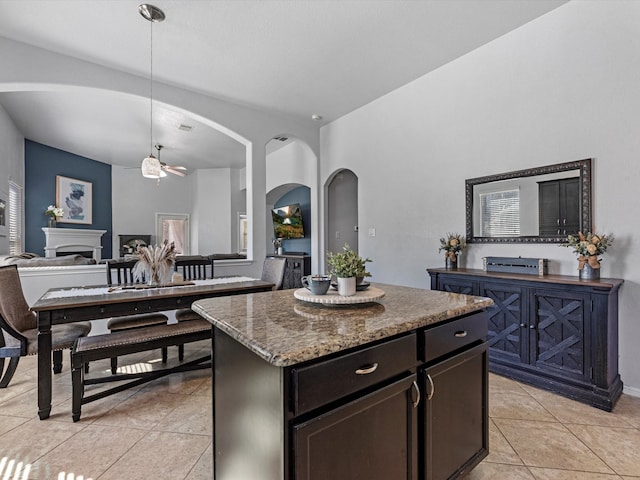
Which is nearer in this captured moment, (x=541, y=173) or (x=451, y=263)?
(x=541, y=173)

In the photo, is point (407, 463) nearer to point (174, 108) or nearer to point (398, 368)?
point (398, 368)

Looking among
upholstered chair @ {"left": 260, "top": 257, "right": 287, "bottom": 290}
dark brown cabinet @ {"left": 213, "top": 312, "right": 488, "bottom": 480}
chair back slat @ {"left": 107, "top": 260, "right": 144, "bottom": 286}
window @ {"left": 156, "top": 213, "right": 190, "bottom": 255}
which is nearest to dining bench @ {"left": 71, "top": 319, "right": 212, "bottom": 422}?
chair back slat @ {"left": 107, "top": 260, "right": 144, "bottom": 286}

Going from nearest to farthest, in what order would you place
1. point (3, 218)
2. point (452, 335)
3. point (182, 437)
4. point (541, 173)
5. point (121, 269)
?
1. point (452, 335)
2. point (182, 437)
3. point (541, 173)
4. point (121, 269)
5. point (3, 218)

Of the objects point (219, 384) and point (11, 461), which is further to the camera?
point (11, 461)

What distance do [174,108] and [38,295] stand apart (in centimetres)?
258

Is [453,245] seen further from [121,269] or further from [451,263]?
[121,269]

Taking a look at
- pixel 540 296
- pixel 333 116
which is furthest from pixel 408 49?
pixel 540 296

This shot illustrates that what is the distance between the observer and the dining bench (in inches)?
81.6

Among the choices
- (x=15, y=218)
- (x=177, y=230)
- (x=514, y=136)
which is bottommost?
(x=177, y=230)

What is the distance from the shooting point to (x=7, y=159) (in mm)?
5195

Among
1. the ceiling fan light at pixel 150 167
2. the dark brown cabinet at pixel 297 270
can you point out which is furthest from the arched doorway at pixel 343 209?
the ceiling fan light at pixel 150 167

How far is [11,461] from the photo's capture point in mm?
1697

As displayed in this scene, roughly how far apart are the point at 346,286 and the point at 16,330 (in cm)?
239

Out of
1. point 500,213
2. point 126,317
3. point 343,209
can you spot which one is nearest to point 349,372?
point 126,317
